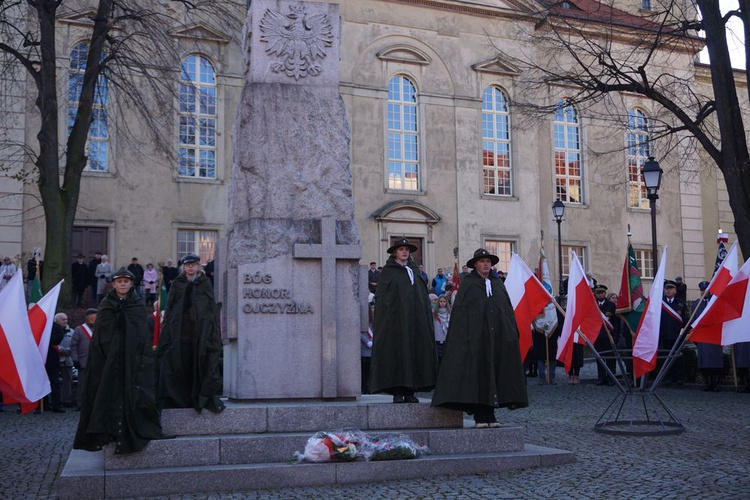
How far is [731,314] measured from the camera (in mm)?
10898

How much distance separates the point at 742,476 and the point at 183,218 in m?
25.3

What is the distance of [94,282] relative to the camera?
27766 millimetres

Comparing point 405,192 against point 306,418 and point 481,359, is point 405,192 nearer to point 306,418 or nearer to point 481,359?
point 481,359

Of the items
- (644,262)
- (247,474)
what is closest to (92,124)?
(644,262)

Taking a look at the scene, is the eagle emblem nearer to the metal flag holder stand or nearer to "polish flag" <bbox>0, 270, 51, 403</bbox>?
"polish flag" <bbox>0, 270, 51, 403</bbox>

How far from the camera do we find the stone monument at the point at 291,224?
31.7 ft

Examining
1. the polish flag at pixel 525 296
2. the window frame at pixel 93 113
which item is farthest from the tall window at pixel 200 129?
the polish flag at pixel 525 296

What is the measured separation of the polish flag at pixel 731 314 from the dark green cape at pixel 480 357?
118 inches

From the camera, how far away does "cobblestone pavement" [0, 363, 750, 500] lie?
777cm

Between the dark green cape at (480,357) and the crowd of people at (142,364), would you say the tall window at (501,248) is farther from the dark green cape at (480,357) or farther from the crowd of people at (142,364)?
the crowd of people at (142,364)

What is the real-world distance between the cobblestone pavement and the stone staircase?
15 centimetres

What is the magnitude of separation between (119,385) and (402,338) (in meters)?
2.84

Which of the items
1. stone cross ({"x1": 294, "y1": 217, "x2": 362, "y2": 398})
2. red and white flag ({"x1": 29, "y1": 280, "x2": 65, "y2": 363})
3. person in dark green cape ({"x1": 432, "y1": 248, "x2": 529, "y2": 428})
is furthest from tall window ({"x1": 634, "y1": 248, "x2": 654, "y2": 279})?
stone cross ({"x1": 294, "y1": 217, "x2": 362, "y2": 398})

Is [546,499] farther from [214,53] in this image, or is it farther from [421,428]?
[214,53]
